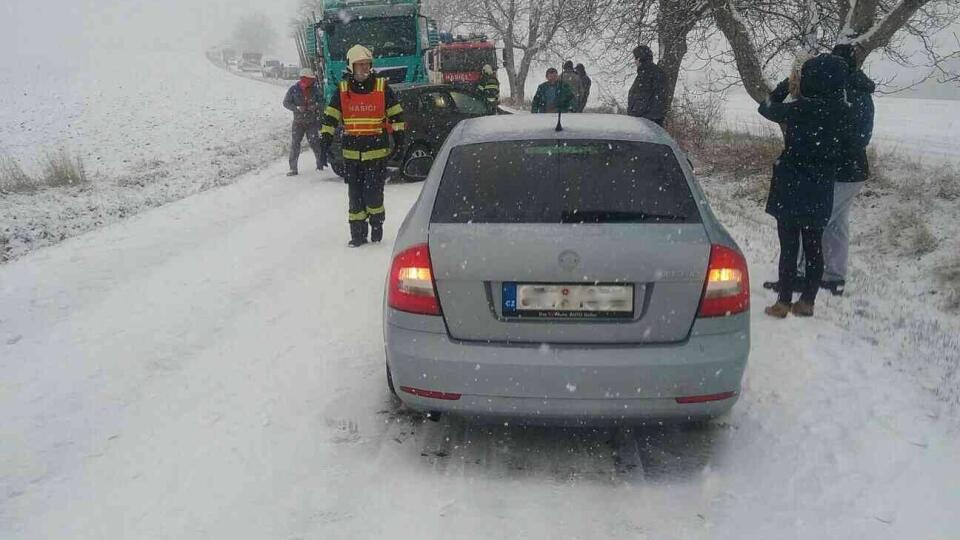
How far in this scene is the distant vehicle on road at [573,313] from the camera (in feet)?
9.47

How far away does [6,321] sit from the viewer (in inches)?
199

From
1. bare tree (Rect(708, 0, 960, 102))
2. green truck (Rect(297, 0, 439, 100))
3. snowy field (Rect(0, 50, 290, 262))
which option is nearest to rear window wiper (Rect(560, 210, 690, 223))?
snowy field (Rect(0, 50, 290, 262))

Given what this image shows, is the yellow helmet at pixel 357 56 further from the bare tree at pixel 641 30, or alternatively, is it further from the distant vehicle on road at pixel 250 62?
the distant vehicle on road at pixel 250 62

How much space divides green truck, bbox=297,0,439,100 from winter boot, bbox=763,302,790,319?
43.9 ft

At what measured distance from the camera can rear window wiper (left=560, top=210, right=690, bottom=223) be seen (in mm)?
3055

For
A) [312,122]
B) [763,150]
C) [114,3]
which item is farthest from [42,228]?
[114,3]

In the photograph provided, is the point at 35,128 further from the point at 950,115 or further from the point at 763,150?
the point at 950,115

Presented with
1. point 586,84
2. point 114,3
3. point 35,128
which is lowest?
point 35,128

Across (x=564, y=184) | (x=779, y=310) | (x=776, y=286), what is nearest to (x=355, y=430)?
(x=564, y=184)

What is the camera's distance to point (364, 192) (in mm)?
7016

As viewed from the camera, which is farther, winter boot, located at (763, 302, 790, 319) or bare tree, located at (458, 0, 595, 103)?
bare tree, located at (458, 0, 595, 103)

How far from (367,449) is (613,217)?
1.55m

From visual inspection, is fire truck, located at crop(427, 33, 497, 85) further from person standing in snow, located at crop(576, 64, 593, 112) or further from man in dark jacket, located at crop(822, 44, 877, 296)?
man in dark jacket, located at crop(822, 44, 877, 296)

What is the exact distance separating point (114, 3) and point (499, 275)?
19872 centimetres
